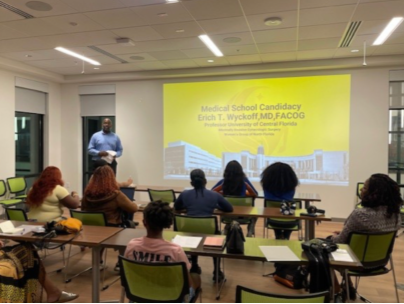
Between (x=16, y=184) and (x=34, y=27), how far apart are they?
348 centimetres

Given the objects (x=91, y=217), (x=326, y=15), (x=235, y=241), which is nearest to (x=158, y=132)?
(x=91, y=217)

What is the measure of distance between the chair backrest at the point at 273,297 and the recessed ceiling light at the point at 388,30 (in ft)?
13.4

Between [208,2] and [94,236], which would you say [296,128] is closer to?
[208,2]

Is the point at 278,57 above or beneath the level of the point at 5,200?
above

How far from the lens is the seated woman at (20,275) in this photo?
6.93 ft

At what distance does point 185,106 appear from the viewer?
6832 millimetres

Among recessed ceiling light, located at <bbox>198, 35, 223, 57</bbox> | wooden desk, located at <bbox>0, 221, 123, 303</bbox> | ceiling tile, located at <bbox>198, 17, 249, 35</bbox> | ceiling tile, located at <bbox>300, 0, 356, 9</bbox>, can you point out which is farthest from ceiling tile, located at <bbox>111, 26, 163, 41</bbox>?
wooden desk, located at <bbox>0, 221, 123, 303</bbox>

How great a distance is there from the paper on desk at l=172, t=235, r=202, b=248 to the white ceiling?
8.55ft

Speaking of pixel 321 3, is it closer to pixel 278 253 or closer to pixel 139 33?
pixel 139 33

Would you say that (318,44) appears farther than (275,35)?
Yes

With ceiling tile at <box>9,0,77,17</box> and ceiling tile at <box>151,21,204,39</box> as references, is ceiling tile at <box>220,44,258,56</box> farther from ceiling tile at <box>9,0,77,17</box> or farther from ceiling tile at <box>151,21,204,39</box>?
ceiling tile at <box>9,0,77,17</box>

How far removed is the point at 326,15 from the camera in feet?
12.6

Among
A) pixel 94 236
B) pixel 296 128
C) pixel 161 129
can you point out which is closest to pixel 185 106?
pixel 161 129

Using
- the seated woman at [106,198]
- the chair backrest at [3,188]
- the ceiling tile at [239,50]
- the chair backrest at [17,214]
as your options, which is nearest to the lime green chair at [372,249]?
the seated woman at [106,198]
